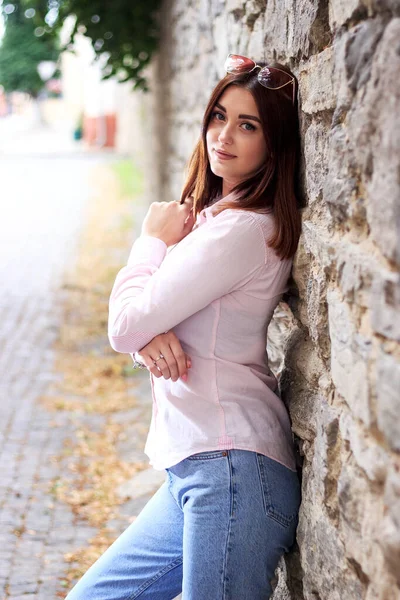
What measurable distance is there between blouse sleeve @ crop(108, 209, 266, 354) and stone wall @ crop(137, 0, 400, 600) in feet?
0.51

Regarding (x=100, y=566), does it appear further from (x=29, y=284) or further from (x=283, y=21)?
(x=29, y=284)

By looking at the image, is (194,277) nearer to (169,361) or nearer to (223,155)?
(169,361)

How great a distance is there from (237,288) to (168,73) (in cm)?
497

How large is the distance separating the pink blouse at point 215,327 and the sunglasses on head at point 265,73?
1.11 feet

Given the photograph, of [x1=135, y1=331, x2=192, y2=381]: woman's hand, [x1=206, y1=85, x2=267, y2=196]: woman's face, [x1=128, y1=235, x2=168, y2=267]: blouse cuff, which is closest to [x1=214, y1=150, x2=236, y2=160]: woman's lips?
[x1=206, y1=85, x2=267, y2=196]: woman's face

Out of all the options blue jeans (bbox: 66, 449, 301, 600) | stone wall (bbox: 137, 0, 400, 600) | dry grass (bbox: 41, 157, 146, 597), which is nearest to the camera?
stone wall (bbox: 137, 0, 400, 600)

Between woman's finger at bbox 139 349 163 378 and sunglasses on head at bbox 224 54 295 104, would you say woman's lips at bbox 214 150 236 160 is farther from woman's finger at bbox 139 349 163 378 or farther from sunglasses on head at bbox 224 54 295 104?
woman's finger at bbox 139 349 163 378

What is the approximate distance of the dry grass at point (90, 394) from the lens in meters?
3.77

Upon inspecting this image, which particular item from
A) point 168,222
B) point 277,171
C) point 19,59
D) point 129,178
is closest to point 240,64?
point 277,171

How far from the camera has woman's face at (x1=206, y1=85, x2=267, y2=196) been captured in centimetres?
204

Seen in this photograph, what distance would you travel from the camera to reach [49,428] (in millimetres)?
4738

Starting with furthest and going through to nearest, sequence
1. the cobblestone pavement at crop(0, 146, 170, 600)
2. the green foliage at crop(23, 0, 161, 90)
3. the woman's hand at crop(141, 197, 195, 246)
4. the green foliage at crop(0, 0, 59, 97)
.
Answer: the green foliage at crop(0, 0, 59, 97) → the green foliage at crop(23, 0, 161, 90) → the cobblestone pavement at crop(0, 146, 170, 600) → the woman's hand at crop(141, 197, 195, 246)

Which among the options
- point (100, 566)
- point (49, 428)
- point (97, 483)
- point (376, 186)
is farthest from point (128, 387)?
point (376, 186)

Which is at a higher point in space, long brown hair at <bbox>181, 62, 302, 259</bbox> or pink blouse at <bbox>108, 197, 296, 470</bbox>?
long brown hair at <bbox>181, 62, 302, 259</bbox>
